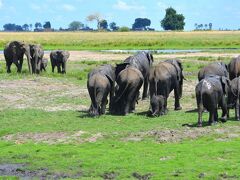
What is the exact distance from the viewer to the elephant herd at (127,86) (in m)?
20.0

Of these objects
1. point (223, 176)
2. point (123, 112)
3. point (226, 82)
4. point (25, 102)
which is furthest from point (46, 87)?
point (223, 176)

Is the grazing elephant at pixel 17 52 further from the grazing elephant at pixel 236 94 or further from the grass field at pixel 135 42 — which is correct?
the grass field at pixel 135 42

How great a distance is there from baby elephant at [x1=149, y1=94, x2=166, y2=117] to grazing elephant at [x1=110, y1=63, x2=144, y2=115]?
95 cm

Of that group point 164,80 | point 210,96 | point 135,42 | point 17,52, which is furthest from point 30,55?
point 135,42

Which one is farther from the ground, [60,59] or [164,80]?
[164,80]

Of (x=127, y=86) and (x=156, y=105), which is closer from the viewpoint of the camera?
(x=156, y=105)

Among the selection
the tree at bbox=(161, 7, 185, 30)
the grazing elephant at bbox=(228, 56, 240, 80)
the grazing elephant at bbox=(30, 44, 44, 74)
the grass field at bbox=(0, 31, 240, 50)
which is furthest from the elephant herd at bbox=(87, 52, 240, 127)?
the tree at bbox=(161, 7, 185, 30)

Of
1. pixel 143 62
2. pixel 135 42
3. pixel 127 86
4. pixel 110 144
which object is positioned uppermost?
pixel 143 62

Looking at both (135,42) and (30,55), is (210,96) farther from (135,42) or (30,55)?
(135,42)

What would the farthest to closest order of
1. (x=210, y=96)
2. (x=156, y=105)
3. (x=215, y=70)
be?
1. (x=215, y=70)
2. (x=156, y=105)
3. (x=210, y=96)

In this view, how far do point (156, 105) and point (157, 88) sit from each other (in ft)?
3.31

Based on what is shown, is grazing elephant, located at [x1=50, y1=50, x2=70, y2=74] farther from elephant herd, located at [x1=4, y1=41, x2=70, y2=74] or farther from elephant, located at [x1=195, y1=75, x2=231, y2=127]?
elephant, located at [x1=195, y1=75, x2=231, y2=127]

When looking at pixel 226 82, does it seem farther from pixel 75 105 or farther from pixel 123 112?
pixel 75 105

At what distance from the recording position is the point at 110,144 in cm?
1579
